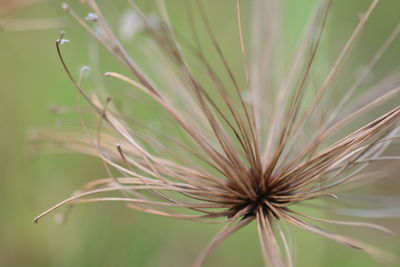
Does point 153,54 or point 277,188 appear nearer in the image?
point 277,188

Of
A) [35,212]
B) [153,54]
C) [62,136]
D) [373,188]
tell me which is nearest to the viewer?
[62,136]

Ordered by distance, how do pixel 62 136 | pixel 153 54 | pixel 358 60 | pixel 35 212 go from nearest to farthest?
pixel 62 136 → pixel 153 54 → pixel 35 212 → pixel 358 60

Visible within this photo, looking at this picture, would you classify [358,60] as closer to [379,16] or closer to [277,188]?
[379,16]

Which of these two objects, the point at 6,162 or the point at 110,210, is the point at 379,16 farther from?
the point at 6,162

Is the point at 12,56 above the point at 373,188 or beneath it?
above

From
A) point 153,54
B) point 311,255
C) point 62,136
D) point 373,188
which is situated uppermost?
point 153,54

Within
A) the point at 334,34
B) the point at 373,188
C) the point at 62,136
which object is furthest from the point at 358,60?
the point at 62,136

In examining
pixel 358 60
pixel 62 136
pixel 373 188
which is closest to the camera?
pixel 62 136

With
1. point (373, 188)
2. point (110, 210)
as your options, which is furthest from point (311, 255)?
point (110, 210)

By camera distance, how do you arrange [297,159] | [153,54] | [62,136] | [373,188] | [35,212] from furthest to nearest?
[373,188] → [35,212] → [153,54] → [62,136] → [297,159]
